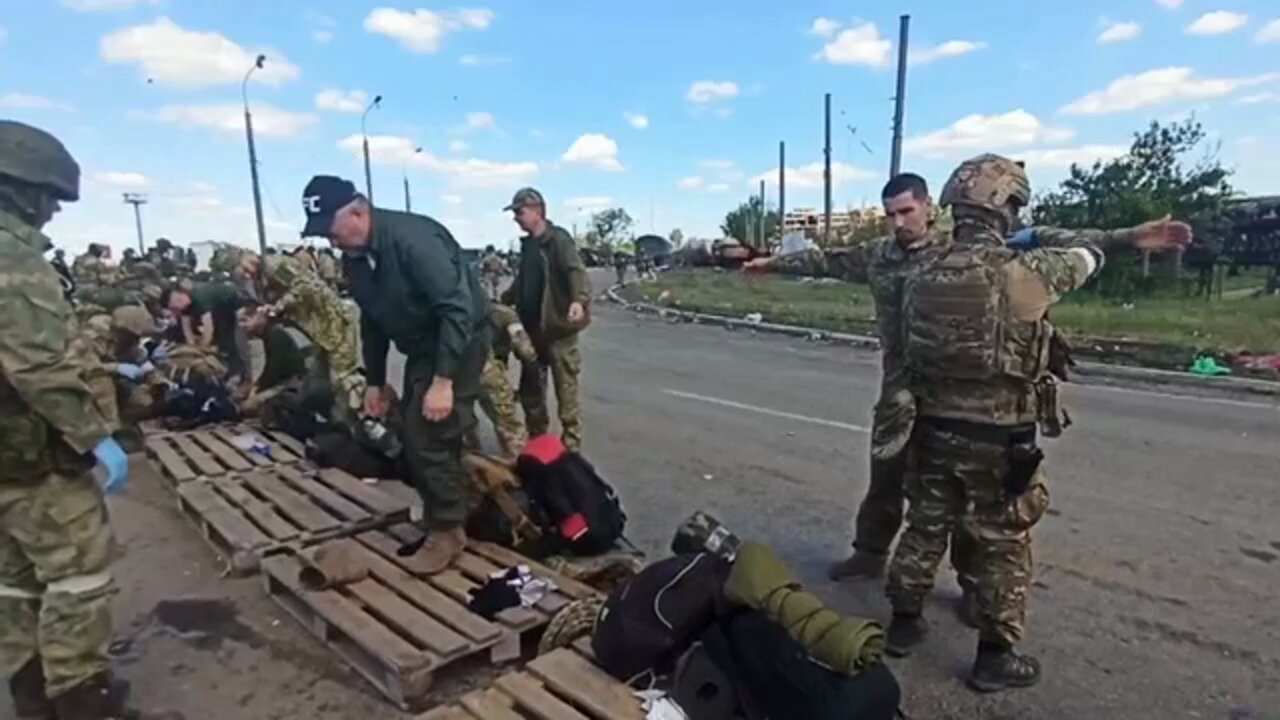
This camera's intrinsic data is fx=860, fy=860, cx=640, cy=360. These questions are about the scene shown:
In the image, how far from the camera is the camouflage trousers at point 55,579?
108 inches

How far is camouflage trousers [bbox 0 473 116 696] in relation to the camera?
2.74 meters

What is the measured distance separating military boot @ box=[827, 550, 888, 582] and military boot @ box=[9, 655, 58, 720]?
126 inches

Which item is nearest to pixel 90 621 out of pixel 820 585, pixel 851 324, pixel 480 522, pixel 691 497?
pixel 480 522

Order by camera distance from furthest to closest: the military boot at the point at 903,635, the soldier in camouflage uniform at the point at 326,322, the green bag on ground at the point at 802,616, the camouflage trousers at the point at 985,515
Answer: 1. the soldier in camouflage uniform at the point at 326,322
2. the military boot at the point at 903,635
3. the camouflage trousers at the point at 985,515
4. the green bag on ground at the point at 802,616

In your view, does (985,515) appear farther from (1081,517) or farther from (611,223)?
(611,223)

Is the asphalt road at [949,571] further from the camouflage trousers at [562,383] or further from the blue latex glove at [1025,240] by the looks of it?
the blue latex glove at [1025,240]

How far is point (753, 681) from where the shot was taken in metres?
2.52

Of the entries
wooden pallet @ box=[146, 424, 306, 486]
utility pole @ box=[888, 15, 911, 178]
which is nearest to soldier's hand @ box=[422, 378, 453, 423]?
wooden pallet @ box=[146, 424, 306, 486]

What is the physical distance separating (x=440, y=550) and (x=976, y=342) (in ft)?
8.02

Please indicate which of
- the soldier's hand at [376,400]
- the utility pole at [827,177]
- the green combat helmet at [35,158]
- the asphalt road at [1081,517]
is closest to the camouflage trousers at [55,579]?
the green combat helmet at [35,158]

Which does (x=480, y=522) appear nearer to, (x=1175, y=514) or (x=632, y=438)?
(x=632, y=438)

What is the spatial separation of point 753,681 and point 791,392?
680cm

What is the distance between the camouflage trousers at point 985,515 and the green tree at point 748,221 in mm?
48692

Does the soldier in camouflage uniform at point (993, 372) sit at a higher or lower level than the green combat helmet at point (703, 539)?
higher
